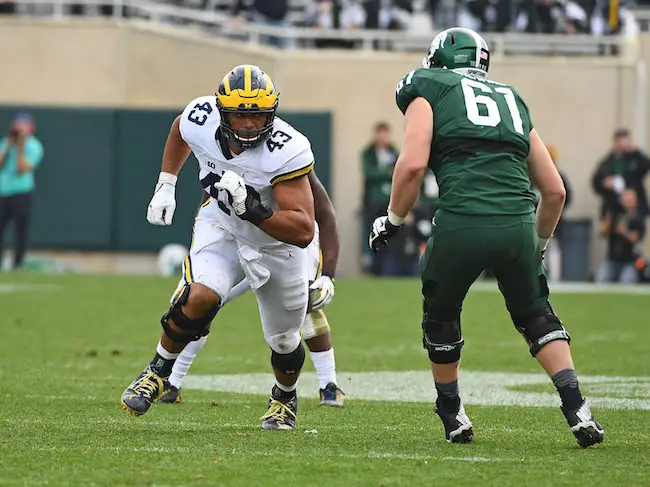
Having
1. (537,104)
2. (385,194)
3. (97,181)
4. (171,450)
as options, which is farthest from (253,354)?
(537,104)

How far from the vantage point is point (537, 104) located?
20.3 meters

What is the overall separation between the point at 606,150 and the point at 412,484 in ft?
53.7

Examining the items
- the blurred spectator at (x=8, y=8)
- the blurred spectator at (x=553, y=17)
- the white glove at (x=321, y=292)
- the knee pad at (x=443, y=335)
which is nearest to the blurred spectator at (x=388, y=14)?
the blurred spectator at (x=553, y=17)

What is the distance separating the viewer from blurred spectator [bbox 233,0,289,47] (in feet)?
64.6

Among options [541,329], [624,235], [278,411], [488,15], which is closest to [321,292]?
[278,411]

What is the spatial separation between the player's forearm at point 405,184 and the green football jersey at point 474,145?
14cm

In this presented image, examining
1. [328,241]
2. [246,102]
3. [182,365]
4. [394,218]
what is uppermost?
[246,102]

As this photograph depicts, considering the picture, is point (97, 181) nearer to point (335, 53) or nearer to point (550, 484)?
point (335, 53)

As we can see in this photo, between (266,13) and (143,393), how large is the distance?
14201mm

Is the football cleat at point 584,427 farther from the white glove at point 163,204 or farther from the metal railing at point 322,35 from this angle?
the metal railing at point 322,35

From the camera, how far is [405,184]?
18.5ft

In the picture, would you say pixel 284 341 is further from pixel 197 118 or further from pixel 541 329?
pixel 541 329

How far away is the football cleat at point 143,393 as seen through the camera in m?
6.15

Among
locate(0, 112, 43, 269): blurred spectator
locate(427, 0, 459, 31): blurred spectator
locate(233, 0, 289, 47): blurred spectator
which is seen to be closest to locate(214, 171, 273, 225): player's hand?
locate(0, 112, 43, 269): blurred spectator
